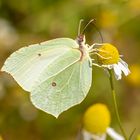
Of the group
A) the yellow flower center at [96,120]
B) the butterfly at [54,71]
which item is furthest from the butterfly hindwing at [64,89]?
the yellow flower center at [96,120]

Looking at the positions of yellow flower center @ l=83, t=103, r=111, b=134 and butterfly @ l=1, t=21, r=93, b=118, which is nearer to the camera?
butterfly @ l=1, t=21, r=93, b=118

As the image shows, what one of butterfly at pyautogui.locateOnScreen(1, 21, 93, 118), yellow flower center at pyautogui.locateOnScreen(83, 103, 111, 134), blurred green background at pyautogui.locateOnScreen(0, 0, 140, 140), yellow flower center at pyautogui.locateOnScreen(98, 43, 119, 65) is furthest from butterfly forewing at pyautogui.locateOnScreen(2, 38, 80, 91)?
blurred green background at pyautogui.locateOnScreen(0, 0, 140, 140)

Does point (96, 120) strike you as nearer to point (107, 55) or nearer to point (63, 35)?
point (107, 55)

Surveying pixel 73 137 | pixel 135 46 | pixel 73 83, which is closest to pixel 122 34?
pixel 135 46

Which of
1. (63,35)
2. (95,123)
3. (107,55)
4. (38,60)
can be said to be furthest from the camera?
(63,35)

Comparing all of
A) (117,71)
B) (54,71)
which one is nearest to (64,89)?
(54,71)

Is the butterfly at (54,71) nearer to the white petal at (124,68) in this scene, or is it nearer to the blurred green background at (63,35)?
the white petal at (124,68)

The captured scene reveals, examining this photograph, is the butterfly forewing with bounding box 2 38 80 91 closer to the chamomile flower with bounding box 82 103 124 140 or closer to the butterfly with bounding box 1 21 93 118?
the butterfly with bounding box 1 21 93 118
